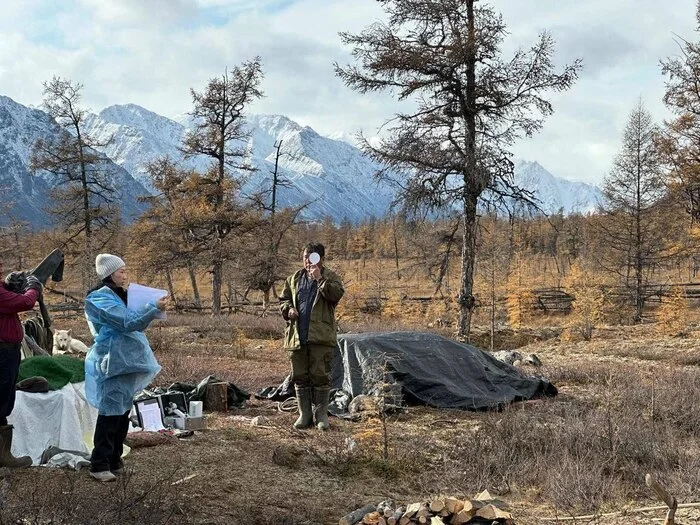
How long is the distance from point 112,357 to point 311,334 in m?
2.64

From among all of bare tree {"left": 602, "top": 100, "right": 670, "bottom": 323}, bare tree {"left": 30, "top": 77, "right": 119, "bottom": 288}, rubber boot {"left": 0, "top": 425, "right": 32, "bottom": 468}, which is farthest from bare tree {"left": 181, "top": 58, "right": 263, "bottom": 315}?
rubber boot {"left": 0, "top": 425, "right": 32, "bottom": 468}

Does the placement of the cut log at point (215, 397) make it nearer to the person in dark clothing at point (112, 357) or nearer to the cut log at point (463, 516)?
the person in dark clothing at point (112, 357)

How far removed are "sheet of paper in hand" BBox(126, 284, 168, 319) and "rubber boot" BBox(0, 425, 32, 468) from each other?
4.71ft

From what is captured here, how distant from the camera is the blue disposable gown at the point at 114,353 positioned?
15.5ft

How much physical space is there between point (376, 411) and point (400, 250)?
75835 millimetres

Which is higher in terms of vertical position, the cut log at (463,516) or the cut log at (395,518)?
the cut log at (463,516)

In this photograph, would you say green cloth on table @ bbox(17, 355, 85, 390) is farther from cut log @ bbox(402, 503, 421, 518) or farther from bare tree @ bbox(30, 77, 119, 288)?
bare tree @ bbox(30, 77, 119, 288)

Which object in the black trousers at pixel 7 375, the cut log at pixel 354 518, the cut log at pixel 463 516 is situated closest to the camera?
the cut log at pixel 463 516

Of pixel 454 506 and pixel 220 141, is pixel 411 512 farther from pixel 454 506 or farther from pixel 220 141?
pixel 220 141

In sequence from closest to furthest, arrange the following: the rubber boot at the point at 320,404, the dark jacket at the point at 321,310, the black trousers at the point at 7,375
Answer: the black trousers at the point at 7,375, the dark jacket at the point at 321,310, the rubber boot at the point at 320,404

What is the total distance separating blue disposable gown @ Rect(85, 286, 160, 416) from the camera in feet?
15.5

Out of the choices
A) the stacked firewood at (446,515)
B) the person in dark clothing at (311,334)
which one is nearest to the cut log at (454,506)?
the stacked firewood at (446,515)

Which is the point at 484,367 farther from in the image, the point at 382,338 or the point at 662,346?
the point at 662,346

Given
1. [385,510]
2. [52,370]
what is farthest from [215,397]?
[385,510]
